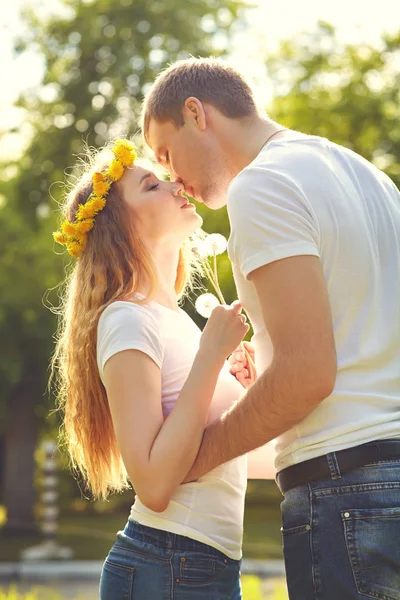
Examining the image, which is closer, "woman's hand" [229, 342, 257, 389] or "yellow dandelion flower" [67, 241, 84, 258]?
"woman's hand" [229, 342, 257, 389]

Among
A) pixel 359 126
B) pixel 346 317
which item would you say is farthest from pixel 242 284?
pixel 359 126

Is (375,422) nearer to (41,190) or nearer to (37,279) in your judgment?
(37,279)

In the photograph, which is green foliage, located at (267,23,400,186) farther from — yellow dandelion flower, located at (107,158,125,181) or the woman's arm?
the woman's arm

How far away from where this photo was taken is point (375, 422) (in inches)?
A: 81.4

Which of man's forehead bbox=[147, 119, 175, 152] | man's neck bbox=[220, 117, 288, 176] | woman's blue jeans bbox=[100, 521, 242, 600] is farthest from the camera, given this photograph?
man's forehead bbox=[147, 119, 175, 152]

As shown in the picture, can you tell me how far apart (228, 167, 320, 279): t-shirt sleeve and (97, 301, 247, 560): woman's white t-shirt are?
53 cm

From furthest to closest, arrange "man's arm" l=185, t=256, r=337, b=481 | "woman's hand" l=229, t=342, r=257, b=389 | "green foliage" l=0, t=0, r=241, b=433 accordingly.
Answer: "green foliage" l=0, t=0, r=241, b=433, "woman's hand" l=229, t=342, r=257, b=389, "man's arm" l=185, t=256, r=337, b=481

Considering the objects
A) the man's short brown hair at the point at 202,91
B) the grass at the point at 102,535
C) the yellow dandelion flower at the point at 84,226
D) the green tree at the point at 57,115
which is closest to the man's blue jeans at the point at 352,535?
the man's short brown hair at the point at 202,91

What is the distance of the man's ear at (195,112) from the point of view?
264 cm

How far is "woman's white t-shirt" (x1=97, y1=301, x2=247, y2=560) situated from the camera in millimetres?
2500

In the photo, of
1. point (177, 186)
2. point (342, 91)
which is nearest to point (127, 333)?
point (177, 186)

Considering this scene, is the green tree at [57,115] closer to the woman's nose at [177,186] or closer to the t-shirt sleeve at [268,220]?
the woman's nose at [177,186]

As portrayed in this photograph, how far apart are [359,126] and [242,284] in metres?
12.8

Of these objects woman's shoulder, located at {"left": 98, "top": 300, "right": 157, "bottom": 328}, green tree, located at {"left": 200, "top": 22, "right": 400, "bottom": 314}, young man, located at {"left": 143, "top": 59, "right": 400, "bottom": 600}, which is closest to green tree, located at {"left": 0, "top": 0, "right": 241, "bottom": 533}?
green tree, located at {"left": 200, "top": 22, "right": 400, "bottom": 314}
